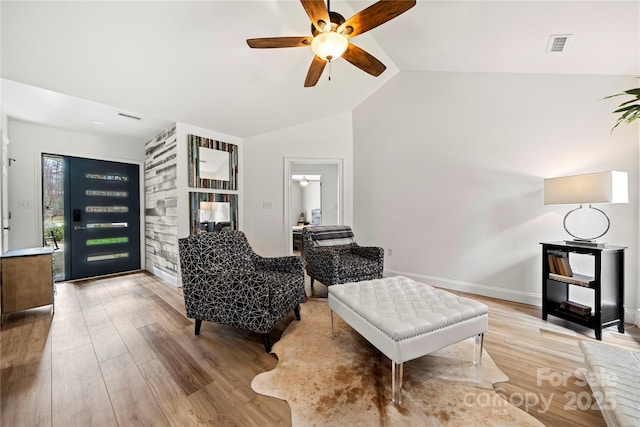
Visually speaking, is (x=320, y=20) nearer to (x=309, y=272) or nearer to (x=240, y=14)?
(x=240, y=14)

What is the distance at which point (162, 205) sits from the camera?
3672 mm

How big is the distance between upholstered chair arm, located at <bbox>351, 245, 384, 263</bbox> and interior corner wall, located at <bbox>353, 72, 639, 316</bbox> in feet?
2.52

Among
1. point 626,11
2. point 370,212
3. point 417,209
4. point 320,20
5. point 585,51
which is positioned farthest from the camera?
point 370,212

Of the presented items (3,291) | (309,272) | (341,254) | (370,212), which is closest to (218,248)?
(309,272)

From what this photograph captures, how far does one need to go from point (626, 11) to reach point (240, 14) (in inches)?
118

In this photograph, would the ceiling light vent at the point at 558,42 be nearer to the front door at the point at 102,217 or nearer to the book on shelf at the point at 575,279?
the book on shelf at the point at 575,279

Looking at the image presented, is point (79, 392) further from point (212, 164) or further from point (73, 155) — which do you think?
point (73, 155)

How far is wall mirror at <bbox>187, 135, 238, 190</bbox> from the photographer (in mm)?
3469

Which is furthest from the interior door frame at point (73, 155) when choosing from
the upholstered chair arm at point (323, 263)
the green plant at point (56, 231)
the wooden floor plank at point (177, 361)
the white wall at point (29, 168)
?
the upholstered chair arm at point (323, 263)

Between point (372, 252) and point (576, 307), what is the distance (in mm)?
1902

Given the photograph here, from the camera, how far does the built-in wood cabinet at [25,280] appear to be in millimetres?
2322

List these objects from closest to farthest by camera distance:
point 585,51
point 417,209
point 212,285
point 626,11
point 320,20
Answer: point 320,20
point 626,11
point 212,285
point 585,51
point 417,209

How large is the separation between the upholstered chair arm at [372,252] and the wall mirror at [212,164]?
227cm

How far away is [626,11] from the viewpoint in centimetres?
182
